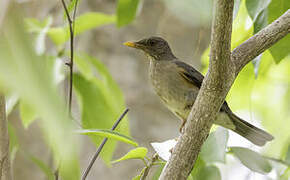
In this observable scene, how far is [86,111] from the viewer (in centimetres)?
292

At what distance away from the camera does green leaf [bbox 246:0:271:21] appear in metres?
1.95

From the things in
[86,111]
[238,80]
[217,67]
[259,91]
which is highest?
[217,67]

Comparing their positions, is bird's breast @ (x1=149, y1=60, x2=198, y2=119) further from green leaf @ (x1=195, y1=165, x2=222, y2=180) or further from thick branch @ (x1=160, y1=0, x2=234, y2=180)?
thick branch @ (x1=160, y1=0, x2=234, y2=180)

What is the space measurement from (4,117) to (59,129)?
1235 millimetres

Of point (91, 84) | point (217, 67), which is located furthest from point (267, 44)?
point (91, 84)

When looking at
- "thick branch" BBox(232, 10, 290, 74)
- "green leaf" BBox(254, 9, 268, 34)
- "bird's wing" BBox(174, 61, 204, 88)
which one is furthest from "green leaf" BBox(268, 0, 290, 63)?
"bird's wing" BBox(174, 61, 204, 88)

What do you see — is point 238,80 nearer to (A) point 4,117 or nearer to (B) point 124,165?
(A) point 4,117

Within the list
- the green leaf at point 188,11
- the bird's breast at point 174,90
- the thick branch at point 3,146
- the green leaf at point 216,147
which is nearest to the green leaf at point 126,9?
the green leaf at point 216,147

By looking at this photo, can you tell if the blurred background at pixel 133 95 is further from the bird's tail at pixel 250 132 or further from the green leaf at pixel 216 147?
the green leaf at pixel 216 147

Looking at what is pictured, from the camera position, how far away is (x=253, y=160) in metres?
2.23

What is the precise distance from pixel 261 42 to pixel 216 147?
1.98ft

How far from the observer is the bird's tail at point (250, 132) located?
3455 millimetres

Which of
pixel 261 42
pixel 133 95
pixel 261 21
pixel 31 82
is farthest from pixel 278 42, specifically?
pixel 133 95

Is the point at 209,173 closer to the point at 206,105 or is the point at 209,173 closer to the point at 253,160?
the point at 253,160
